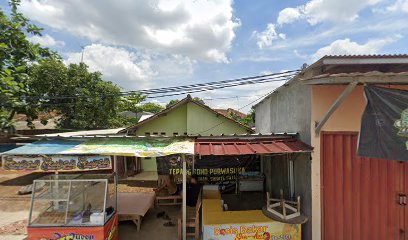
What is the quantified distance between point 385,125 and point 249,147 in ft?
9.88

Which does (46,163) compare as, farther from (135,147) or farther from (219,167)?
(219,167)

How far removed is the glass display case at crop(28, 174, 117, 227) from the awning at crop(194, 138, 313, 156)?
9.16 ft

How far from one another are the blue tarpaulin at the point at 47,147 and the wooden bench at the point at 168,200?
4.42 meters

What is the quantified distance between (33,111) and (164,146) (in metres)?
21.7

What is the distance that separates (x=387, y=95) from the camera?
5.00 m

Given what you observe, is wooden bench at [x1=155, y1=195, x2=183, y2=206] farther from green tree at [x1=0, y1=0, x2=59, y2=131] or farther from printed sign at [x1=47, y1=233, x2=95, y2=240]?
green tree at [x1=0, y1=0, x2=59, y2=131]

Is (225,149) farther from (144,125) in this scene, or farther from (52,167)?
(144,125)

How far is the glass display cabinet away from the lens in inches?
227

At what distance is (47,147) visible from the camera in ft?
21.2

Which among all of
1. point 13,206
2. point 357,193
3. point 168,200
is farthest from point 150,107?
point 357,193

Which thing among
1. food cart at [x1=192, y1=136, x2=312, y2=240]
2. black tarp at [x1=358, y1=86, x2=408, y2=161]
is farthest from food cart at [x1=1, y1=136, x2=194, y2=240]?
black tarp at [x1=358, y1=86, x2=408, y2=161]

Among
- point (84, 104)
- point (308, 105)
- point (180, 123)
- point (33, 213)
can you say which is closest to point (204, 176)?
point (308, 105)

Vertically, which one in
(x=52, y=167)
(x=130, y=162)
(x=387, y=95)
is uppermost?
(x=387, y=95)

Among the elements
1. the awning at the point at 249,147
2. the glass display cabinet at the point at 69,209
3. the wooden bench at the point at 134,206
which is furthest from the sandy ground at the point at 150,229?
the awning at the point at 249,147
